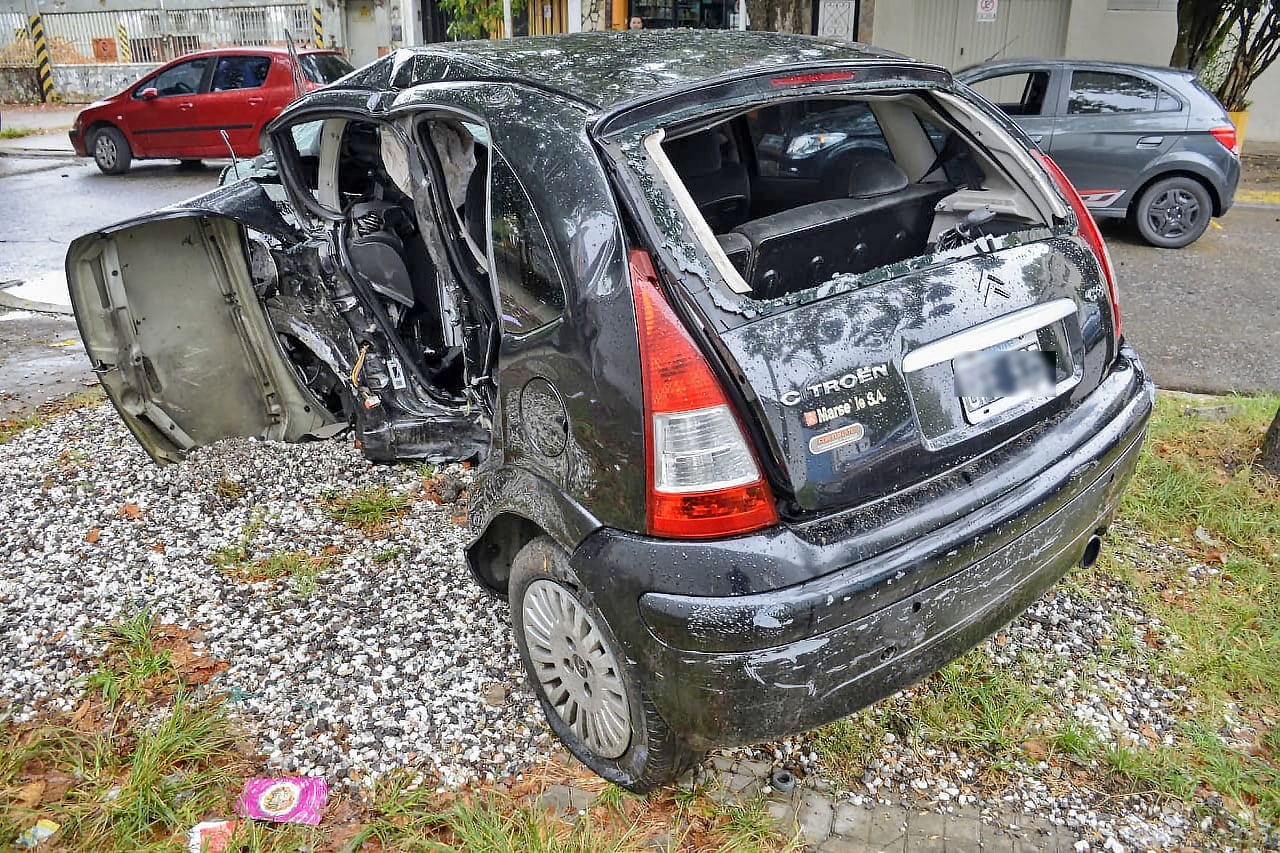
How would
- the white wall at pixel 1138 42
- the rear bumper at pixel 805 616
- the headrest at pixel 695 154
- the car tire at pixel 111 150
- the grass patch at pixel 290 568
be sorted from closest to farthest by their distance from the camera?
the rear bumper at pixel 805 616 < the headrest at pixel 695 154 < the grass patch at pixel 290 568 < the car tire at pixel 111 150 < the white wall at pixel 1138 42

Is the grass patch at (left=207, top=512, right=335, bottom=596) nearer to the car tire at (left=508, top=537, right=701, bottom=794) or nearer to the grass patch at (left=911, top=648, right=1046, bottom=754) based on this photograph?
the car tire at (left=508, top=537, right=701, bottom=794)

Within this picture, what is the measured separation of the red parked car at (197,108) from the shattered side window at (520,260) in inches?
424

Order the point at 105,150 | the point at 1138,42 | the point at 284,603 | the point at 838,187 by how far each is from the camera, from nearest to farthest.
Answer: the point at 284,603
the point at 838,187
the point at 105,150
the point at 1138,42

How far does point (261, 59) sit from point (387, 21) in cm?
835

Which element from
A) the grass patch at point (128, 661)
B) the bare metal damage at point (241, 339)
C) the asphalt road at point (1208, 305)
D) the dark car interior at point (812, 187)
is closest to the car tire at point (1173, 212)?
the asphalt road at point (1208, 305)

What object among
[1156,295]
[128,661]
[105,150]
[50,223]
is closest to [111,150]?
[105,150]

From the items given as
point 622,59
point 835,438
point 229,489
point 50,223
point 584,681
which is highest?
point 622,59

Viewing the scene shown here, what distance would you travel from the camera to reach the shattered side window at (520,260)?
2273 millimetres

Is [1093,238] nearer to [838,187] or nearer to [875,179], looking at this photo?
[875,179]

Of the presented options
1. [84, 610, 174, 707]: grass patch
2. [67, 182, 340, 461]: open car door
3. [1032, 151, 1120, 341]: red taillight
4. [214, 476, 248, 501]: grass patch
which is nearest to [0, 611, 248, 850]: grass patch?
[84, 610, 174, 707]: grass patch

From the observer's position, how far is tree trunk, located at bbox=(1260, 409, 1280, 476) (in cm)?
391

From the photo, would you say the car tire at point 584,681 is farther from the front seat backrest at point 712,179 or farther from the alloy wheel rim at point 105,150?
the alloy wheel rim at point 105,150

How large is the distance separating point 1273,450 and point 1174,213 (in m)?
5.16

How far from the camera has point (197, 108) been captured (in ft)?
40.3
